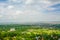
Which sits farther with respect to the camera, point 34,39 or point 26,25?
point 26,25

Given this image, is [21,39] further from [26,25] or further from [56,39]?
[56,39]

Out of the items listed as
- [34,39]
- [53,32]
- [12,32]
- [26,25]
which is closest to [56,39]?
[53,32]

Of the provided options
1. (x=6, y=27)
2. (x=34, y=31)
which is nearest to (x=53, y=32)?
(x=34, y=31)

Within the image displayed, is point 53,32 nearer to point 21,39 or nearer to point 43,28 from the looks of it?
point 43,28

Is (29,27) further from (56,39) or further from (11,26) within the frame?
(56,39)

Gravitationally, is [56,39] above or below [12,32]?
below

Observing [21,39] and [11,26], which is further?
[11,26]

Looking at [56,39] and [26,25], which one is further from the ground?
[26,25]
